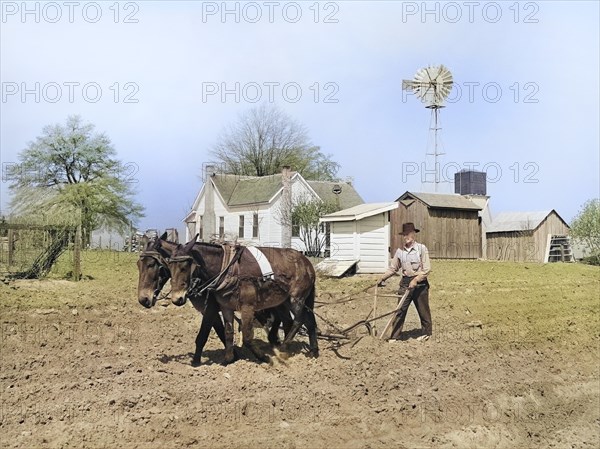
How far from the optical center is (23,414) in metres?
7.74

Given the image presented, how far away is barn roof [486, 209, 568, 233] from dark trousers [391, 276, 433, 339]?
3374cm

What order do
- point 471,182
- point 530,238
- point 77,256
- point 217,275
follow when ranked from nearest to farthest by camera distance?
point 217,275 < point 77,256 < point 530,238 < point 471,182

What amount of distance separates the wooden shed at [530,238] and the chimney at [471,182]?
7689mm

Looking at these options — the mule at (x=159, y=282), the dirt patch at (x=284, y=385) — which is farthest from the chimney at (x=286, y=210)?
the mule at (x=159, y=282)

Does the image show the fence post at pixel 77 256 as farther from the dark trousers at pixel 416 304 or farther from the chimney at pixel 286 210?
the chimney at pixel 286 210

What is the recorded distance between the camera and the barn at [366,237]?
2364 cm

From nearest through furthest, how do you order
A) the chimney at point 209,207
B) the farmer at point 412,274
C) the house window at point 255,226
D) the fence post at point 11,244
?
the farmer at point 412,274 < the fence post at point 11,244 < the house window at point 255,226 < the chimney at point 209,207

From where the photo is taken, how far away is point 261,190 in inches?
1670

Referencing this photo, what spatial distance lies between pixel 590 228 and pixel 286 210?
1744cm

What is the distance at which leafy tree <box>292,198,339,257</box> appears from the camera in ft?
101

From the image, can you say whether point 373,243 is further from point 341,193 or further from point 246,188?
point 246,188

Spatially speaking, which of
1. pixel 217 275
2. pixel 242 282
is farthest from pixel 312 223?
pixel 217 275

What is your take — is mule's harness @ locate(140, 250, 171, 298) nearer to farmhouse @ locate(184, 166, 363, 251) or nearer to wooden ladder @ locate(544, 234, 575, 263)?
farmhouse @ locate(184, 166, 363, 251)

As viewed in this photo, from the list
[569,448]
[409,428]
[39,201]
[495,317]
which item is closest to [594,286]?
[495,317]
